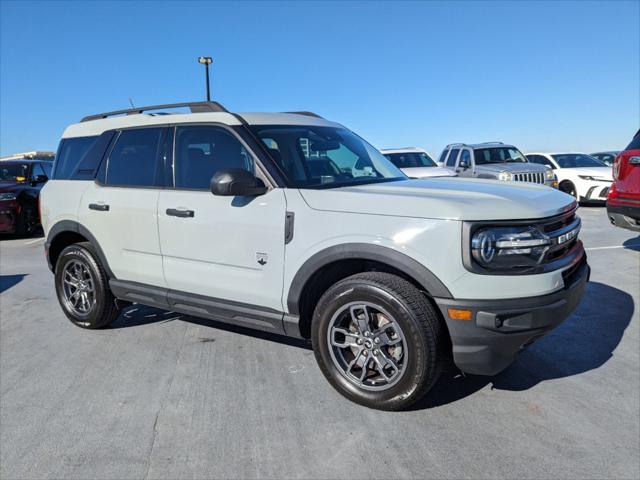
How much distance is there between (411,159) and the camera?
48.0ft

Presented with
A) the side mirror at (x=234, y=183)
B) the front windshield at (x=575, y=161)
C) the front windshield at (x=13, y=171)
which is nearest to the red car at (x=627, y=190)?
the side mirror at (x=234, y=183)

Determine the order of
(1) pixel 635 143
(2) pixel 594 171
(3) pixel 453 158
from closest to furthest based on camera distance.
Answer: (1) pixel 635 143 < (2) pixel 594 171 < (3) pixel 453 158

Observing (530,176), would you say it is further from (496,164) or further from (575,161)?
(575,161)

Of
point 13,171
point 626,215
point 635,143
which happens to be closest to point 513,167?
→ point 635,143

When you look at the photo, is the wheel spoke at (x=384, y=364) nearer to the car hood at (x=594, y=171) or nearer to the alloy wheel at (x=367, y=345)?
the alloy wheel at (x=367, y=345)

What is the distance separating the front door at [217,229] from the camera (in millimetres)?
3385

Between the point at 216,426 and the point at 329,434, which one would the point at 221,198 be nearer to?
the point at 216,426

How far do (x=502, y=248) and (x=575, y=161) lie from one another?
1504cm

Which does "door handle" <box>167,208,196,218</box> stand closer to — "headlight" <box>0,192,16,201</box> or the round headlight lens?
the round headlight lens

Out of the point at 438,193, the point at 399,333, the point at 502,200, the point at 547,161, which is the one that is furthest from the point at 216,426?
the point at 547,161

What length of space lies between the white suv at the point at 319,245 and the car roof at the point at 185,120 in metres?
0.02

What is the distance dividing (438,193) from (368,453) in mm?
1574

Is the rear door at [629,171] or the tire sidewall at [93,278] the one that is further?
the rear door at [629,171]

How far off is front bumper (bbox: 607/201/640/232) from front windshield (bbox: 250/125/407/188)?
137 inches
